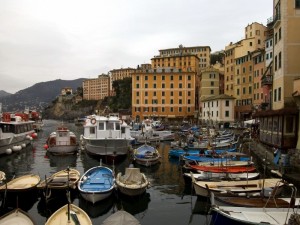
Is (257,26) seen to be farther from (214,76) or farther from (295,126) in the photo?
(295,126)

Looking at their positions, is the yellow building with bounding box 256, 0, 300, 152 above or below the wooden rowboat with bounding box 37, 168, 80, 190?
above

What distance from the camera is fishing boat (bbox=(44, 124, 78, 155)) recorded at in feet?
130

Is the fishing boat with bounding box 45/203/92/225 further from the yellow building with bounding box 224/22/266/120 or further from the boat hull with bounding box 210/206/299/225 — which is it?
the yellow building with bounding box 224/22/266/120

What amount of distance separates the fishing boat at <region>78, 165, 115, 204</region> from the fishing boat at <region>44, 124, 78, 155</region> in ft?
55.9

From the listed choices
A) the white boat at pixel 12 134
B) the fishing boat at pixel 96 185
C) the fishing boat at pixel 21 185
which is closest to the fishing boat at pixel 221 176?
the fishing boat at pixel 96 185

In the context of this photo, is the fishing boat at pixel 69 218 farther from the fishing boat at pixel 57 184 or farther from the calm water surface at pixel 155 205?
the fishing boat at pixel 57 184

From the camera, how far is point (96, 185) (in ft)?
66.9

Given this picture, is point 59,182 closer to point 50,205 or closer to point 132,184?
point 50,205

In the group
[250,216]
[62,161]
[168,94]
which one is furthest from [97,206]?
[168,94]

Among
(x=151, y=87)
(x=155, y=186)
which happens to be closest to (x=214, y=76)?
(x=151, y=87)

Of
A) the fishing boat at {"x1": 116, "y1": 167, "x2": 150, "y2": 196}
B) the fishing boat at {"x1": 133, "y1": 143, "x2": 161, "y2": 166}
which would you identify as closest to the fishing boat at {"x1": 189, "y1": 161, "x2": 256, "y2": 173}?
the fishing boat at {"x1": 116, "y1": 167, "x2": 150, "y2": 196}

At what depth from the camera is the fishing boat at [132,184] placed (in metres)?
19.8

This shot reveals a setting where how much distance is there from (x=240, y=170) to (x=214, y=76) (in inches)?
2566

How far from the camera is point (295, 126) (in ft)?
85.1
